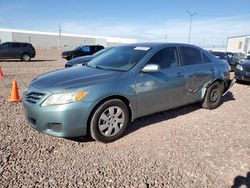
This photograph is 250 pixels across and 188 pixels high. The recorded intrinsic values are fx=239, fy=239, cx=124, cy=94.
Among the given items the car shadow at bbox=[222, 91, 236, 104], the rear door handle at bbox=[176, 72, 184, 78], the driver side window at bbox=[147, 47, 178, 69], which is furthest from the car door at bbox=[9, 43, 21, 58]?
the rear door handle at bbox=[176, 72, 184, 78]

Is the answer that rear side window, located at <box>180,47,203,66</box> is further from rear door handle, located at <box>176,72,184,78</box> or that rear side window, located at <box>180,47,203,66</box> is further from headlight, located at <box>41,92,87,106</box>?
headlight, located at <box>41,92,87,106</box>

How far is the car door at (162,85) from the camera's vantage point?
13.7 ft

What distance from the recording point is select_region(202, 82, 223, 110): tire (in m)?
5.72

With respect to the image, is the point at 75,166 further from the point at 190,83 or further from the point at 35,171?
the point at 190,83

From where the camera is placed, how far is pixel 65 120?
346 cm

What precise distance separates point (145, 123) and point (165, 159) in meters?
1.40

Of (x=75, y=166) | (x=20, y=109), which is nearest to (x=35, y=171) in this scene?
(x=75, y=166)

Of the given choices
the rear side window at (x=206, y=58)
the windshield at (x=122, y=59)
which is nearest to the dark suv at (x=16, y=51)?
the windshield at (x=122, y=59)

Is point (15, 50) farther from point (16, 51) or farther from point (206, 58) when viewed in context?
point (206, 58)

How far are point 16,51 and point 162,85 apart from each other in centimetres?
1852

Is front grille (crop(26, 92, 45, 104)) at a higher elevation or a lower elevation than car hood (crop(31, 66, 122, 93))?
lower

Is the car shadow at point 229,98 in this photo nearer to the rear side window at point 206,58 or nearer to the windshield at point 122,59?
the rear side window at point 206,58

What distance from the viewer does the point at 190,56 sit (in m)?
5.26

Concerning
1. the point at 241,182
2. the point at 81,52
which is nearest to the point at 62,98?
the point at 241,182
